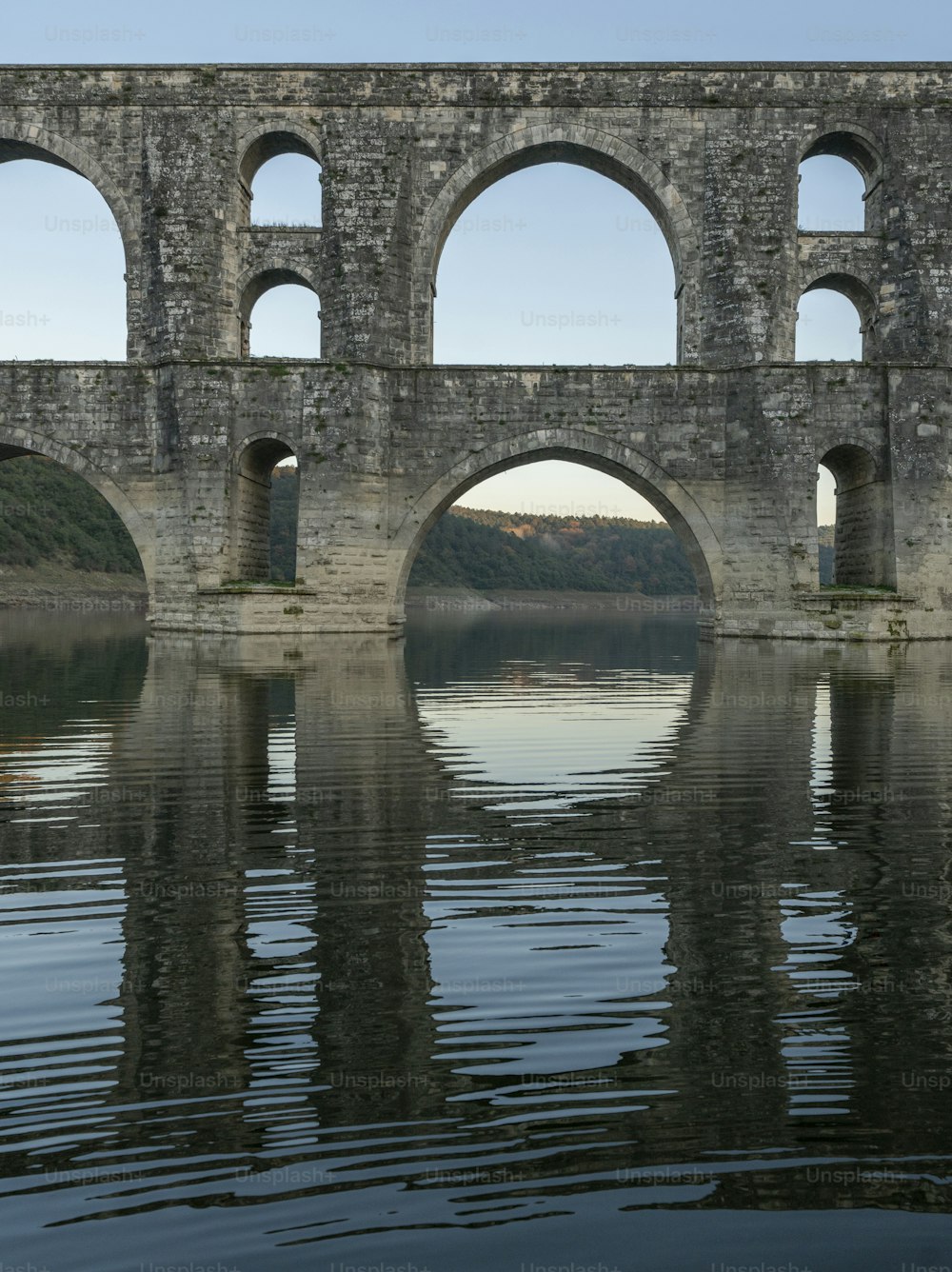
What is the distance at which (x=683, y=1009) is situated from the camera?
365 centimetres

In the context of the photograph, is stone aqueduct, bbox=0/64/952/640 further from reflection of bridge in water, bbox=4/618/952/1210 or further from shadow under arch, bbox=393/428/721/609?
reflection of bridge in water, bbox=4/618/952/1210

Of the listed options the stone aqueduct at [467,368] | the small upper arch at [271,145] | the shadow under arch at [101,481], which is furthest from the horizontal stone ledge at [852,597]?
the small upper arch at [271,145]

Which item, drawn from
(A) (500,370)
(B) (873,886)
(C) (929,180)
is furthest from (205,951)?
(C) (929,180)

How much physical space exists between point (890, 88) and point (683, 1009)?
2673cm

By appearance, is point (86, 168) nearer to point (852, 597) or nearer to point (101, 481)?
point (101, 481)

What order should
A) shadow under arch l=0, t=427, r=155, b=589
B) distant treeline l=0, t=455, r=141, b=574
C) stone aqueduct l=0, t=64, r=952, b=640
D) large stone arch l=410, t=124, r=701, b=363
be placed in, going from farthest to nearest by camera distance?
1. distant treeline l=0, t=455, r=141, b=574
2. shadow under arch l=0, t=427, r=155, b=589
3. large stone arch l=410, t=124, r=701, b=363
4. stone aqueduct l=0, t=64, r=952, b=640

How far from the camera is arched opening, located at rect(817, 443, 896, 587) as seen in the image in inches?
1006

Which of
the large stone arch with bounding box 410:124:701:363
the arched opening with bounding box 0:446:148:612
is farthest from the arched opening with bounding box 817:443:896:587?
the arched opening with bounding box 0:446:148:612

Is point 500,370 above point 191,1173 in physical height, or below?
above

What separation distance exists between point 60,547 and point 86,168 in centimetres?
4408

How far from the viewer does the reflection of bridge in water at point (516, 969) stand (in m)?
2.89

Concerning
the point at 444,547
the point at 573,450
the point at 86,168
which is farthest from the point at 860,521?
the point at 444,547

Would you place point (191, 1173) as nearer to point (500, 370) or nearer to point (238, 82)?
point (500, 370)

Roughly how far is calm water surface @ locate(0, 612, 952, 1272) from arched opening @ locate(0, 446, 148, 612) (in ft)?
182
